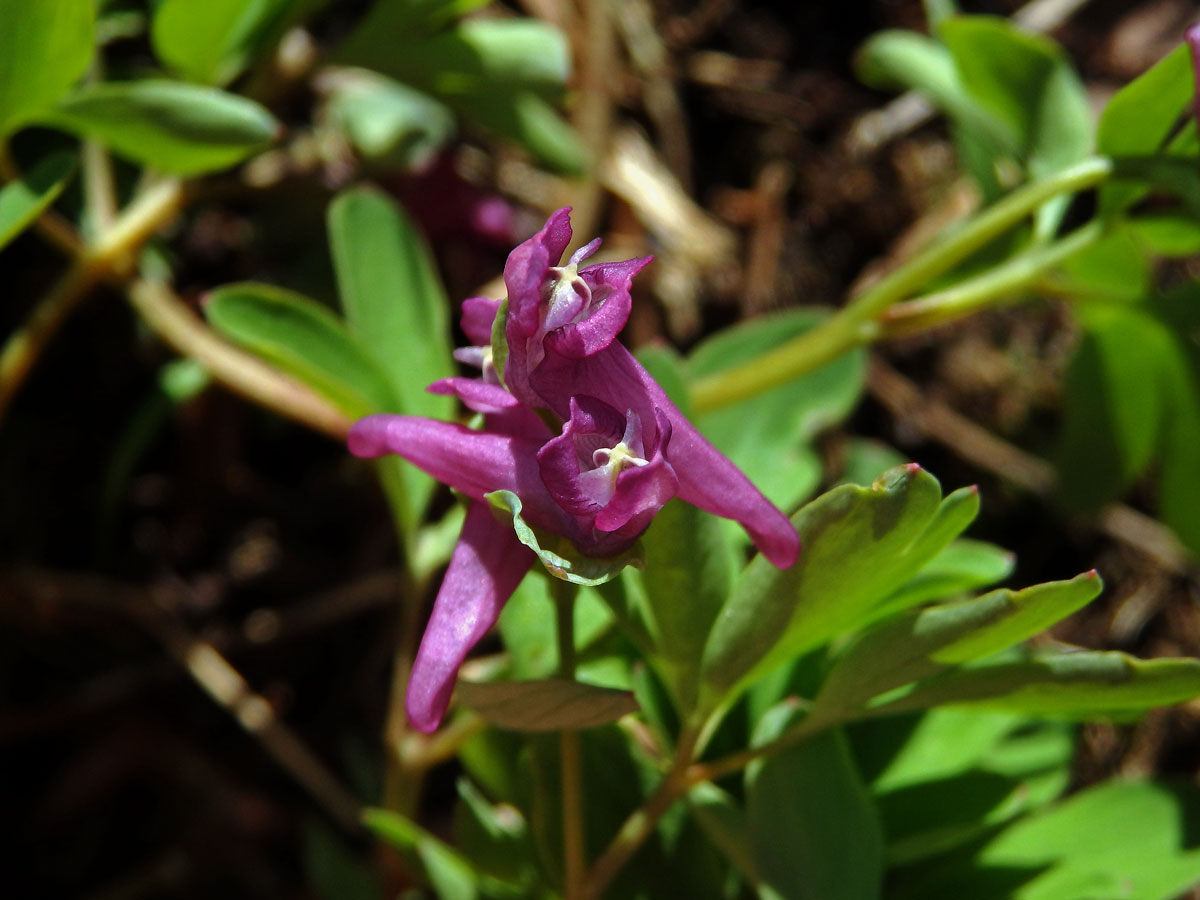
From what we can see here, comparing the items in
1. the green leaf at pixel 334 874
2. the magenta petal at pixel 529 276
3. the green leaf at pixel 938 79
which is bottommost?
the green leaf at pixel 334 874

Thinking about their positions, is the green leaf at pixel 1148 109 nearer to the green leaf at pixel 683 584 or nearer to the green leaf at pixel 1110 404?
the green leaf at pixel 1110 404

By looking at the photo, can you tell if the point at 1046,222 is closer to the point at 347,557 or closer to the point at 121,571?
the point at 347,557

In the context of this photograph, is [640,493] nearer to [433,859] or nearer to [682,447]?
[682,447]

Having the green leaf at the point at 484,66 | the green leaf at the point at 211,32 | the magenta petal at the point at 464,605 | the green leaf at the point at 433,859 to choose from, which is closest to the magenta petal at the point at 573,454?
the magenta petal at the point at 464,605

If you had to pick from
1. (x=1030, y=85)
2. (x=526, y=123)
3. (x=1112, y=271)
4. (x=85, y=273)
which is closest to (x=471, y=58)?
(x=526, y=123)

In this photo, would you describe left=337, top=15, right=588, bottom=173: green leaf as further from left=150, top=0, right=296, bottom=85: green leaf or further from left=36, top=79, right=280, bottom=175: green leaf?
left=36, top=79, right=280, bottom=175: green leaf

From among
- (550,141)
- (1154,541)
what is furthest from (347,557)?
(1154,541)

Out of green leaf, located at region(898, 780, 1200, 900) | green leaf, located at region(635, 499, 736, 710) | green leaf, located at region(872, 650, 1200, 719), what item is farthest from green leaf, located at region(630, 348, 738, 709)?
green leaf, located at region(898, 780, 1200, 900)
